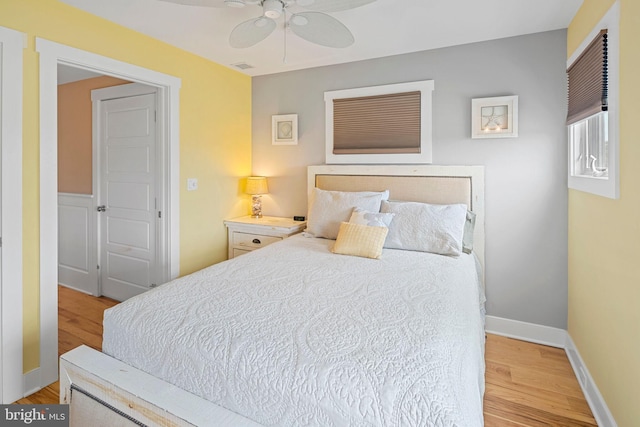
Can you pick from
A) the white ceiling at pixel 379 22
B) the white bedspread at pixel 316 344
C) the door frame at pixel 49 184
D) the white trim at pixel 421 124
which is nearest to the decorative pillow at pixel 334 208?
the white trim at pixel 421 124

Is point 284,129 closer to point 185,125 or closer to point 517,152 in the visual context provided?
point 185,125

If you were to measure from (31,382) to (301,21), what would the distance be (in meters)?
2.72

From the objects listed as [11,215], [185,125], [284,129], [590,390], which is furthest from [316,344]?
[284,129]

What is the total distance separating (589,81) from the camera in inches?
80.1

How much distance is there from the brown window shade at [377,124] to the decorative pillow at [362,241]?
3.41 ft

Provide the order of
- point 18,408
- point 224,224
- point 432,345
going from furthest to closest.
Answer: point 224,224
point 18,408
point 432,345

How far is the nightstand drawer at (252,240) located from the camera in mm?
3416

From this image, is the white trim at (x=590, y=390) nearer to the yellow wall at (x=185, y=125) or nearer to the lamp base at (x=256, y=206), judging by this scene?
the lamp base at (x=256, y=206)

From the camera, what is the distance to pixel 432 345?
1214 millimetres

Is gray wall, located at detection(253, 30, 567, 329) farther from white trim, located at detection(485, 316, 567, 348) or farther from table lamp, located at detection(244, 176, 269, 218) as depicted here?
table lamp, located at detection(244, 176, 269, 218)

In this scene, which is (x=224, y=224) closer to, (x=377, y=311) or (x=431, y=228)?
(x=431, y=228)

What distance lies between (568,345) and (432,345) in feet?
6.78

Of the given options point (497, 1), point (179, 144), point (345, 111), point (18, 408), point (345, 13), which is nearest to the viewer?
point (18, 408)

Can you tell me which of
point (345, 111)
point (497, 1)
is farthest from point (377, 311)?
point (345, 111)
